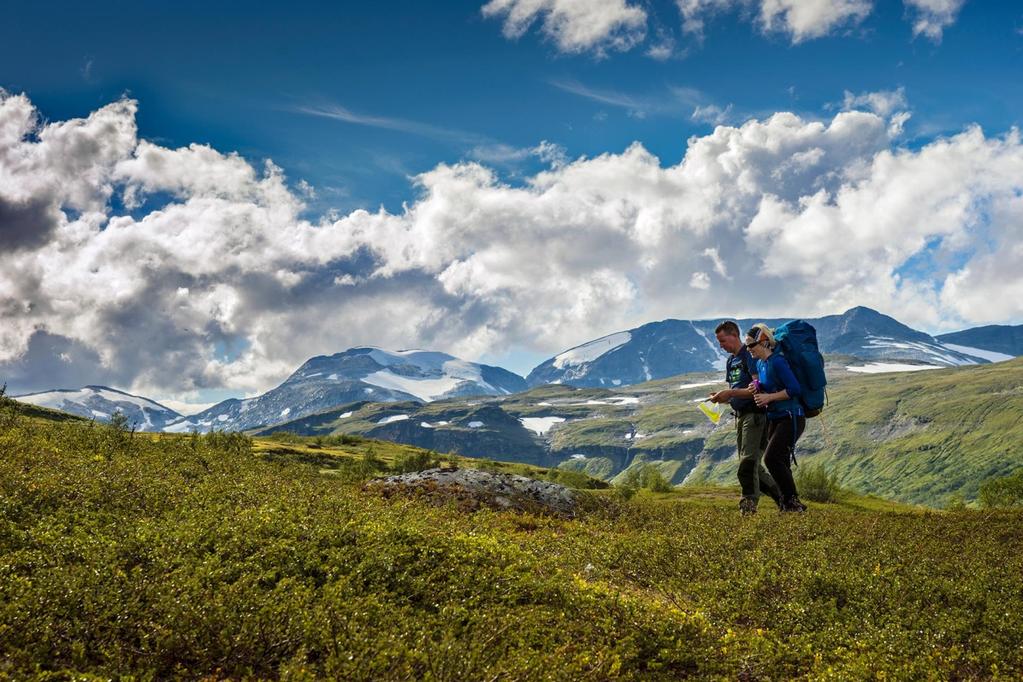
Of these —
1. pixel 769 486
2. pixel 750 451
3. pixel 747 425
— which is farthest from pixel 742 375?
pixel 769 486

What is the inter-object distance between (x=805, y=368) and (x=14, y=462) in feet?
60.6

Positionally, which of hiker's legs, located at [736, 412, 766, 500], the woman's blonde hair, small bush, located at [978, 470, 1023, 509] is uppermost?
the woman's blonde hair

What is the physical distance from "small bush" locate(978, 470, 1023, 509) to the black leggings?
5088cm

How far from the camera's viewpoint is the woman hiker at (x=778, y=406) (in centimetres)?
1741

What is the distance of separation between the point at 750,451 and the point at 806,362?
9.61ft

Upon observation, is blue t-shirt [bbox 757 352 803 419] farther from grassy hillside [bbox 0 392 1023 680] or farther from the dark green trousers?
grassy hillside [bbox 0 392 1023 680]

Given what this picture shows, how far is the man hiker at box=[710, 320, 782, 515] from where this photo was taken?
1803cm

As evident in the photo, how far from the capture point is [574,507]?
736 inches

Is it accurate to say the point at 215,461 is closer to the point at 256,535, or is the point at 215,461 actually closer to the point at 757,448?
the point at 256,535

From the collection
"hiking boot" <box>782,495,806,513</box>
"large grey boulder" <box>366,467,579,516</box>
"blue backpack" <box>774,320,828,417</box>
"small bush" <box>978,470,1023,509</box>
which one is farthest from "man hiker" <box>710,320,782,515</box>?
"small bush" <box>978,470,1023,509</box>

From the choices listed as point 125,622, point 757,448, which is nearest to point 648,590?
point 125,622

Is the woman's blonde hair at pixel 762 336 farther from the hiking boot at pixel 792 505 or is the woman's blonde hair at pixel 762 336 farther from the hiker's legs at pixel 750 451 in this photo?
the hiking boot at pixel 792 505

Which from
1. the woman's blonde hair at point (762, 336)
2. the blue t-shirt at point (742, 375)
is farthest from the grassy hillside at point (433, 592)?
the woman's blonde hair at point (762, 336)

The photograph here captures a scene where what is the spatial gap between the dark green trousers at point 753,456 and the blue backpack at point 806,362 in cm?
137
